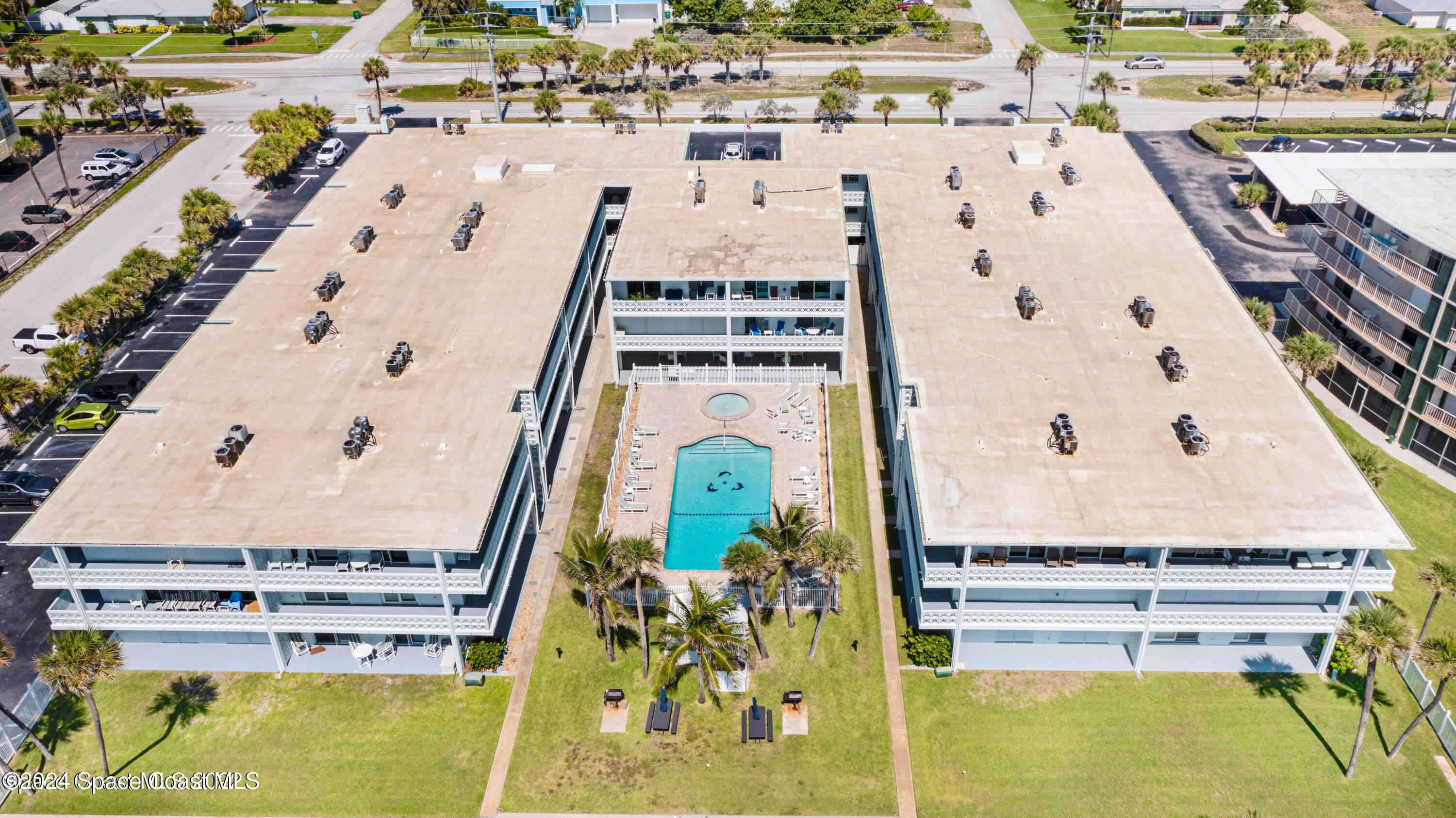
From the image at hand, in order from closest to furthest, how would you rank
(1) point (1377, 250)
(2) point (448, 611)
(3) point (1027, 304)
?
(2) point (448, 611), (3) point (1027, 304), (1) point (1377, 250)

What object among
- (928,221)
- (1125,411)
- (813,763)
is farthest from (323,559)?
(928,221)

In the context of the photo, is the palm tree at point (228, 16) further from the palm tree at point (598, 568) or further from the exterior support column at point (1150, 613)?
the exterior support column at point (1150, 613)

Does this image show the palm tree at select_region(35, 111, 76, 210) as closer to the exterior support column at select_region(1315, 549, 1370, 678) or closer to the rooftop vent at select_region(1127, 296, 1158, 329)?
the rooftop vent at select_region(1127, 296, 1158, 329)

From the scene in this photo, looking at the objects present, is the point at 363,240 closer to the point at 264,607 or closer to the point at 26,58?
the point at 264,607

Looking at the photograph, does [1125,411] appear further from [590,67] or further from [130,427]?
[590,67]

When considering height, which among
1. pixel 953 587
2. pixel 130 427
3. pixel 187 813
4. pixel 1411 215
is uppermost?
pixel 1411 215

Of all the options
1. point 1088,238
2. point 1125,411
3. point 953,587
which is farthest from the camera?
point 1088,238

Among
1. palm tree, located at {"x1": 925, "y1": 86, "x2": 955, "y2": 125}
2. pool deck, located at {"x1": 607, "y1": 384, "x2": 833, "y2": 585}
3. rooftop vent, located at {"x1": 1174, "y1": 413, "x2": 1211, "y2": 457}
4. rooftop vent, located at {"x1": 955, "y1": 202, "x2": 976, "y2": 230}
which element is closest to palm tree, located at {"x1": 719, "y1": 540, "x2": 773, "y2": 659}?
pool deck, located at {"x1": 607, "y1": 384, "x2": 833, "y2": 585}

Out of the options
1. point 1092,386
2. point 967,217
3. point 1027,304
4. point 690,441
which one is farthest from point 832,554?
point 967,217
